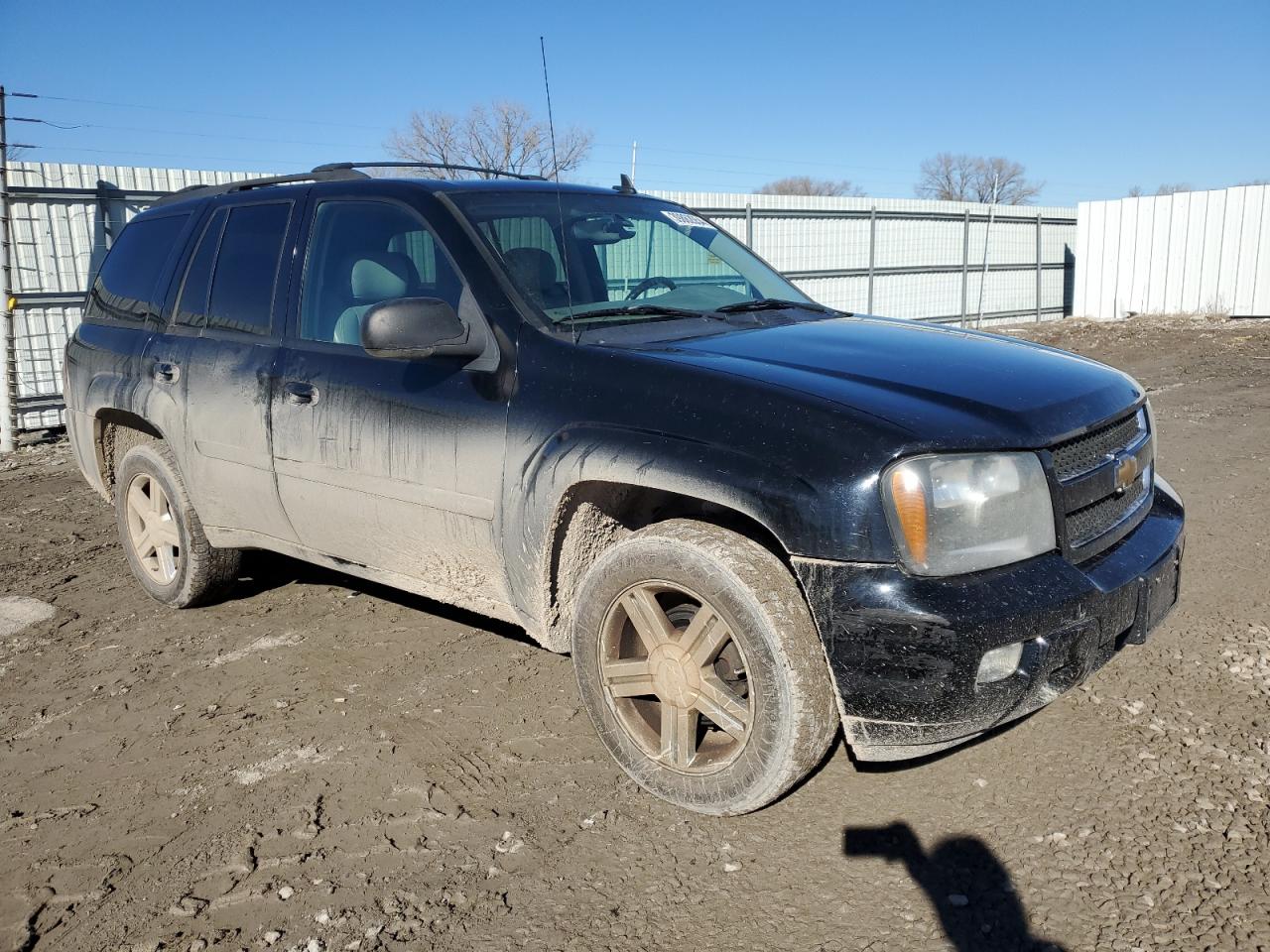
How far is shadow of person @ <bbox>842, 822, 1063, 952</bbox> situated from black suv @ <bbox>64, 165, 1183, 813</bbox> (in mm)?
328

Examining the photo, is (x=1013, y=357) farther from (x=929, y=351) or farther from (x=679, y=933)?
(x=679, y=933)

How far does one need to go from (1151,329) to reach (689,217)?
15.9m

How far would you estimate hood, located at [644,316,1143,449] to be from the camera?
8.45 ft

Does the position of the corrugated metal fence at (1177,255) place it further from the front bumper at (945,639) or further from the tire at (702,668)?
the tire at (702,668)

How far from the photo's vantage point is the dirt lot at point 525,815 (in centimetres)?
244

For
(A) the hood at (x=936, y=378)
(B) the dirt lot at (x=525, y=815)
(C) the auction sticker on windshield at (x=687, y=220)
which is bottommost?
(B) the dirt lot at (x=525, y=815)

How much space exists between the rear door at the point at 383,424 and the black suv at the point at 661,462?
0.01 m

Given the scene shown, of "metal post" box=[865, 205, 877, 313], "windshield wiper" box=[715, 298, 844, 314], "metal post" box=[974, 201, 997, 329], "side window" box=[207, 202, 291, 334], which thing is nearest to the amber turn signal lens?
"windshield wiper" box=[715, 298, 844, 314]

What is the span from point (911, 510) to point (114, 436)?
13.7 feet

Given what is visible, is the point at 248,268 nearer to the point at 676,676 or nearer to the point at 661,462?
the point at 661,462

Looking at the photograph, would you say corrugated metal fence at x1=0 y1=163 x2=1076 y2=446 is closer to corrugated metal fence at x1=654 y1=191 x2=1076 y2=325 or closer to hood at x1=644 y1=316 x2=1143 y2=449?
corrugated metal fence at x1=654 y1=191 x2=1076 y2=325

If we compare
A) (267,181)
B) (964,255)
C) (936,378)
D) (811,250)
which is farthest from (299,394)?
(964,255)

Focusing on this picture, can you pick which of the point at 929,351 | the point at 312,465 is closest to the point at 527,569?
the point at 312,465

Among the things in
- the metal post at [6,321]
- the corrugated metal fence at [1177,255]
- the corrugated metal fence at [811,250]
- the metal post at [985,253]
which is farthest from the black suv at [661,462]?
the corrugated metal fence at [1177,255]
